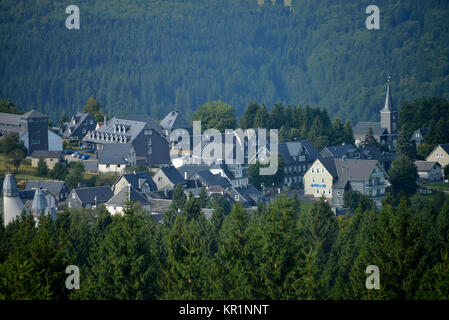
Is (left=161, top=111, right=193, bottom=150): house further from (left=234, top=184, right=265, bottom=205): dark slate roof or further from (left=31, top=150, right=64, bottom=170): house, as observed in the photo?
(left=234, top=184, right=265, bottom=205): dark slate roof

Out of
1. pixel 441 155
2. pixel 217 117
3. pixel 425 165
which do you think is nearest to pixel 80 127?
pixel 217 117

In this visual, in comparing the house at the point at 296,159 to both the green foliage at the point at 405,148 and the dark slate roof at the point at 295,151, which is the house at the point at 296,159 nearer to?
the dark slate roof at the point at 295,151

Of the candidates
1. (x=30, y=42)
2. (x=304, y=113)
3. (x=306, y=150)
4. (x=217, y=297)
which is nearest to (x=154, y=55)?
(x=30, y=42)

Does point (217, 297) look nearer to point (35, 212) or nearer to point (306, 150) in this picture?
point (35, 212)

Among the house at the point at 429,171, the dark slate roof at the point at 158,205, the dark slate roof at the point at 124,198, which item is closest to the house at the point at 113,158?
the dark slate roof at the point at 158,205

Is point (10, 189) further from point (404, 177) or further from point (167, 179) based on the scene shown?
point (404, 177)

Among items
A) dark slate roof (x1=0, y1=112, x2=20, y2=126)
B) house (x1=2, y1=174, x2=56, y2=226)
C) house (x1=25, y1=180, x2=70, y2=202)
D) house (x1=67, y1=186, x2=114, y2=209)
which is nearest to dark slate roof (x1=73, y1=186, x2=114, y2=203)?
house (x1=67, y1=186, x2=114, y2=209)
